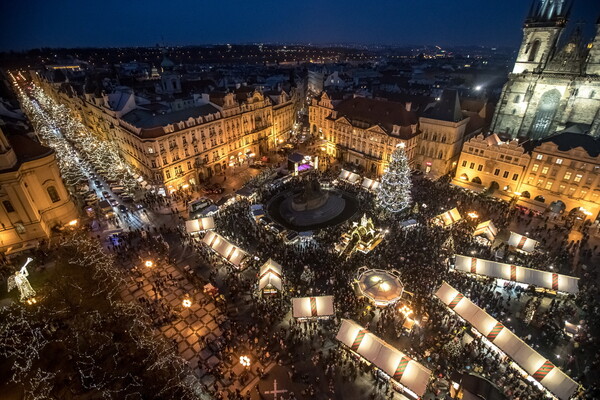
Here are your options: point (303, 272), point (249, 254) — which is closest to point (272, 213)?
point (249, 254)

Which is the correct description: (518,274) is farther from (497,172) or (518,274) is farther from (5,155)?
(5,155)

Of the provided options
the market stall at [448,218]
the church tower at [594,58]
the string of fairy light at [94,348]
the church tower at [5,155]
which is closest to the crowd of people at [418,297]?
the market stall at [448,218]

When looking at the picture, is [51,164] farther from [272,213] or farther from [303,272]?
[303,272]

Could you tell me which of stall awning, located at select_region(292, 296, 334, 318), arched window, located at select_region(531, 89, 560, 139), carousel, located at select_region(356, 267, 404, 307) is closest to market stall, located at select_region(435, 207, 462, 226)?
carousel, located at select_region(356, 267, 404, 307)

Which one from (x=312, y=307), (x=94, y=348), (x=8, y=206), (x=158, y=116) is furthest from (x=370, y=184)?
(x=8, y=206)

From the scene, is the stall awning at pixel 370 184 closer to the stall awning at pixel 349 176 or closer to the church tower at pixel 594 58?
the stall awning at pixel 349 176

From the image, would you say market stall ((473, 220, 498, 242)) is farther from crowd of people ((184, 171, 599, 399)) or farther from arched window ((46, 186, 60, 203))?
arched window ((46, 186, 60, 203))
